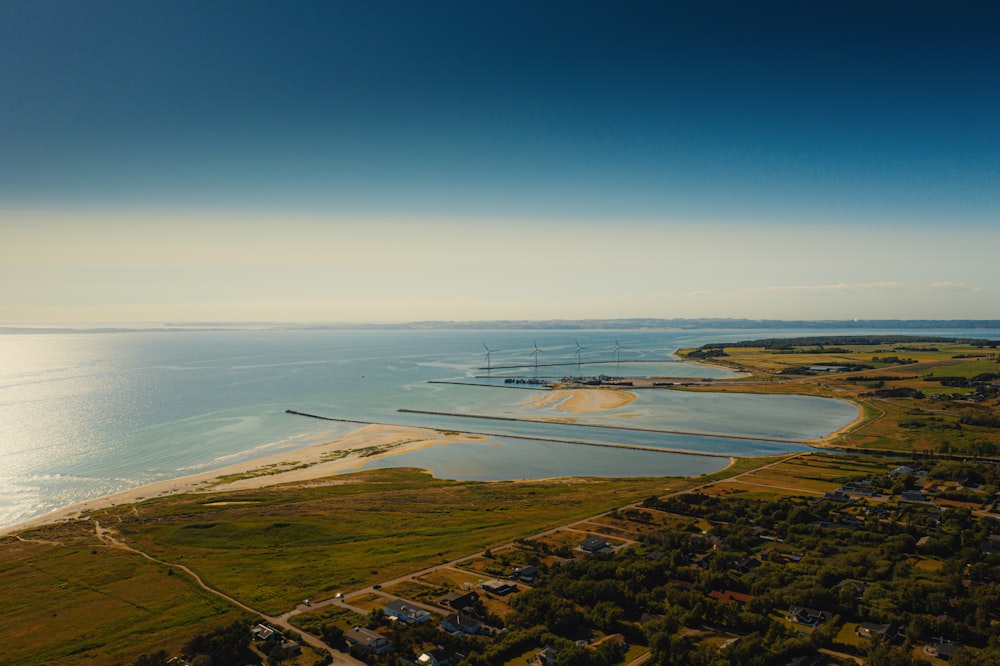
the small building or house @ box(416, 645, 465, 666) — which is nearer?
house @ box(416, 645, 465, 666)

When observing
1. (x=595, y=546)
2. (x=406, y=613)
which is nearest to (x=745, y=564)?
(x=595, y=546)

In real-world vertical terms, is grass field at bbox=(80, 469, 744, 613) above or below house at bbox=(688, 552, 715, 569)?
below

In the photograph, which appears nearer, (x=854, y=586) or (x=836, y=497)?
(x=854, y=586)

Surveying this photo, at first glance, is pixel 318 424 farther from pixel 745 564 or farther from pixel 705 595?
pixel 705 595

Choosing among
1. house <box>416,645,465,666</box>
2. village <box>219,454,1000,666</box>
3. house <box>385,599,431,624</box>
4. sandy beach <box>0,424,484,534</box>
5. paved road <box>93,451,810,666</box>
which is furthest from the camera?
sandy beach <box>0,424,484,534</box>

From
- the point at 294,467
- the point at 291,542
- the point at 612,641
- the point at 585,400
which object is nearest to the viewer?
the point at 612,641

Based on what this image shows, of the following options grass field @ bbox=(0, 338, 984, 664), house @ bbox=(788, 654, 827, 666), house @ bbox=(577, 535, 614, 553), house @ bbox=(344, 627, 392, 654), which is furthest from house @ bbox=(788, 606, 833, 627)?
house @ bbox=(344, 627, 392, 654)

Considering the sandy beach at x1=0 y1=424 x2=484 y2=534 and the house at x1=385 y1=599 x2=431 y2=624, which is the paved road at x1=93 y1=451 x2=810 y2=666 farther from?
the sandy beach at x1=0 y1=424 x2=484 y2=534
